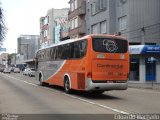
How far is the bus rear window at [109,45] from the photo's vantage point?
69.8 feet

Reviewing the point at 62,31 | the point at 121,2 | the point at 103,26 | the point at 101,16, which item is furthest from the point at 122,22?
the point at 62,31

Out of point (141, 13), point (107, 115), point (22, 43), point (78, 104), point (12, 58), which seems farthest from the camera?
point (12, 58)

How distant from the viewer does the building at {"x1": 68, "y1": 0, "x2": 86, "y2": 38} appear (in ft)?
202

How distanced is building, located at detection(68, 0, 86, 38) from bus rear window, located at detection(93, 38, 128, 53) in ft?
128

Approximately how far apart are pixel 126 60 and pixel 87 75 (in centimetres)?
244

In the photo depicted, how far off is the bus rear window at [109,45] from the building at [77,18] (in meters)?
39.1

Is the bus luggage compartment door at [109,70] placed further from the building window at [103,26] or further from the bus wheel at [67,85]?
the building window at [103,26]

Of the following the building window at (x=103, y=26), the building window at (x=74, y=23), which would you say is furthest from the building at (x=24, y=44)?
the building window at (x=103, y=26)

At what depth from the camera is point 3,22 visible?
11.8m

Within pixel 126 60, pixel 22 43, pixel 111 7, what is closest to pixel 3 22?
pixel 126 60

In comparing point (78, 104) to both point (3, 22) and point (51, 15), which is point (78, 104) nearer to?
point (3, 22)

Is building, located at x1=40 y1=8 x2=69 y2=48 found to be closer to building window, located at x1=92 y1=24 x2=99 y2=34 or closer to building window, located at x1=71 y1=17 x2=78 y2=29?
building window, located at x1=71 y1=17 x2=78 y2=29

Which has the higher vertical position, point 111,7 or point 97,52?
point 111,7

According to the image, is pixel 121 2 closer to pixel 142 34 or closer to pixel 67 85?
pixel 142 34
